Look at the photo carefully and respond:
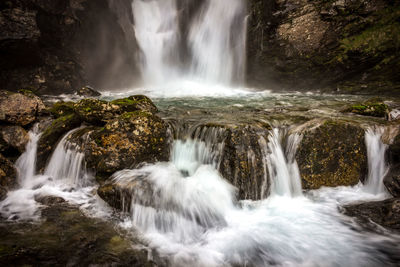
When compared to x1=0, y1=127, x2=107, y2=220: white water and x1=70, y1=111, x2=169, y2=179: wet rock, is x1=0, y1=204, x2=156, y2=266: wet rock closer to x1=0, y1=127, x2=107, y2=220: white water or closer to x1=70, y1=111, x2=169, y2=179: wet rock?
x1=0, y1=127, x2=107, y2=220: white water

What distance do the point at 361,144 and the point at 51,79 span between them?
55.0 feet

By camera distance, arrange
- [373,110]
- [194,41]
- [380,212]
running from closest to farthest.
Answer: [380,212]
[373,110]
[194,41]

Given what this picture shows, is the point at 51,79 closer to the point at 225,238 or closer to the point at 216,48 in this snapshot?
the point at 216,48

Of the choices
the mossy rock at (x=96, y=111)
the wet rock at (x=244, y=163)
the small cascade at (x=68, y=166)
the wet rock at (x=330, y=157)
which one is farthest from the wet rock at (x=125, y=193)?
the wet rock at (x=330, y=157)

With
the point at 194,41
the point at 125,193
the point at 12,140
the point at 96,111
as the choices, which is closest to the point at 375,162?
the point at 125,193

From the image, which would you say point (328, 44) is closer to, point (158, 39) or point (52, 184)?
point (52, 184)

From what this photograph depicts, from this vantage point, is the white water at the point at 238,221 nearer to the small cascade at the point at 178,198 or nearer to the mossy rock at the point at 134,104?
the small cascade at the point at 178,198

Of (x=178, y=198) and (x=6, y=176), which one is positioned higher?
(x=6, y=176)

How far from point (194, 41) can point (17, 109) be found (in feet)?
51.4

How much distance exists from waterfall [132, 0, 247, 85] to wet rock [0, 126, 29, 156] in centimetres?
1350

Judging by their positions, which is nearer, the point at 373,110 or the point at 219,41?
the point at 373,110

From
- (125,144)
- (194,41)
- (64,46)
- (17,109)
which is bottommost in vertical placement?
(125,144)

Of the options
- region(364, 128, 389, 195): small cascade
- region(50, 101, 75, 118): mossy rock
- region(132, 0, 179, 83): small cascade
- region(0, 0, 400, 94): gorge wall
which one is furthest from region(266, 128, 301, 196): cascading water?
Answer: region(132, 0, 179, 83): small cascade

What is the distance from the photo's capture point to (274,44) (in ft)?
45.5
